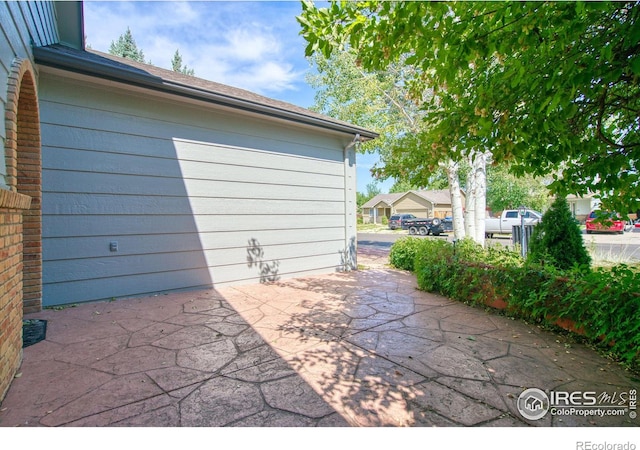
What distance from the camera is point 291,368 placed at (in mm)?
2412

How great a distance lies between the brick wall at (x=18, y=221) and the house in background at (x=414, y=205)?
31690 mm

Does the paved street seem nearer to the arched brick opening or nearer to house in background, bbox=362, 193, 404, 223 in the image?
the arched brick opening

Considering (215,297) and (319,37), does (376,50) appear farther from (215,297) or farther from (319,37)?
(215,297)

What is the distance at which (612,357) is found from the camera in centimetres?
265

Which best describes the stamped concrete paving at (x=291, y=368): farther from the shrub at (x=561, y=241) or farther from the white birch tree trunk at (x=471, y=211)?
the white birch tree trunk at (x=471, y=211)

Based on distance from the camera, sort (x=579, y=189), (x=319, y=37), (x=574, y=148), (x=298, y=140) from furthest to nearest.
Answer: (x=298, y=140), (x=579, y=189), (x=574, y=148), (x=319, y=37)

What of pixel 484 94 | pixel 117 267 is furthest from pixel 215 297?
pixel 484 94

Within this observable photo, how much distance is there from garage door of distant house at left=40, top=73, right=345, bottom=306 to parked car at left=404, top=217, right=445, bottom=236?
50.7 feet

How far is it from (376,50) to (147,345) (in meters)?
3.22

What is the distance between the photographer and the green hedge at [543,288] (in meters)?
2.60

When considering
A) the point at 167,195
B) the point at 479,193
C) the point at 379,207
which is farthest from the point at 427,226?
the point at 379,207

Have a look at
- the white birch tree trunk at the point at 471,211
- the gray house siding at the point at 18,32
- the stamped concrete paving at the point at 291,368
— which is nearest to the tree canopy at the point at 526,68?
the stamped concrete paving at the point at 291,368

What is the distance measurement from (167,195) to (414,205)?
36.5 meters

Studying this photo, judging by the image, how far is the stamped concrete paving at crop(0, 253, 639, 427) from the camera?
1835 mm
